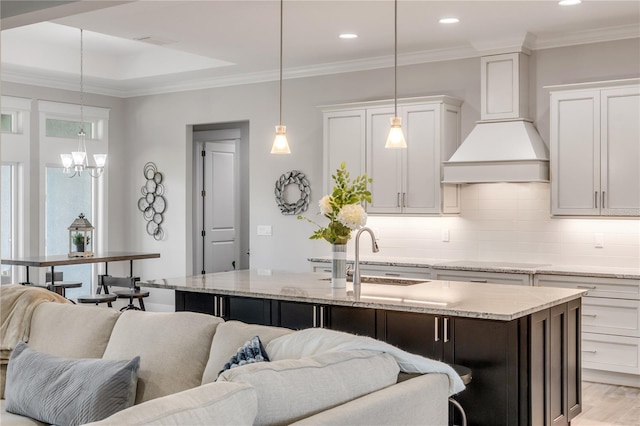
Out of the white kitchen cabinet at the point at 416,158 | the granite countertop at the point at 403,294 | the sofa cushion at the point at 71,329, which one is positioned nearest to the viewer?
the sofa cushion at the point at 71,329

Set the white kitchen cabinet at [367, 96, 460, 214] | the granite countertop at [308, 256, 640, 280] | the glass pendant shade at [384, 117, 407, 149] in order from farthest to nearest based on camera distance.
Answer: the white kitchen cabinet at [367, 96, 460, 214] < the granite countertop at [308, 256, 640, 280] < the glass pendant shade at [384, 117, 407, 149]

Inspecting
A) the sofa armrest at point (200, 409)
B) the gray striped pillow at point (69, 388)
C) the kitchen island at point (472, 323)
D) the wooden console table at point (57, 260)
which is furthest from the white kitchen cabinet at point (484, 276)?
the sofa armrest at point (200, 409)

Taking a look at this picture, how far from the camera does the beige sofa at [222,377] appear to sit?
6.15 feet

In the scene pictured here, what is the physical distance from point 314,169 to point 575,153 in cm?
274

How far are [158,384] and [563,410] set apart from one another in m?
2.40

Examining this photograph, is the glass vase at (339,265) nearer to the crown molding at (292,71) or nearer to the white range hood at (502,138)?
the white range hood at (502,138)

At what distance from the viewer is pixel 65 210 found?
8656 mm

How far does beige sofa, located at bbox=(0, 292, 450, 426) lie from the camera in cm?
188

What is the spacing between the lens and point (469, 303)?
389 centimetres

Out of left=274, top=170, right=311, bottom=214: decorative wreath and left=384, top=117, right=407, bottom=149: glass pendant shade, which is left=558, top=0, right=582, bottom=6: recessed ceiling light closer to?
left=384, top=117, right=407, bottom=149: glass pendant shade

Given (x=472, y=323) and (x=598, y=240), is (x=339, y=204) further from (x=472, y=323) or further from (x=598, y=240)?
(x=598, y=240)

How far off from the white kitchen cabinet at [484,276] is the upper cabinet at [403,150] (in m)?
0.61

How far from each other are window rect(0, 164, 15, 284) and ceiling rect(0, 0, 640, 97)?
105 cm

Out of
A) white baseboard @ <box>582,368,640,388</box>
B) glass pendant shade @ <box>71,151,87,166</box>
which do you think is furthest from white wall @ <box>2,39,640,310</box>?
glass pendant shade @ <box>71,151,87,166</box>
